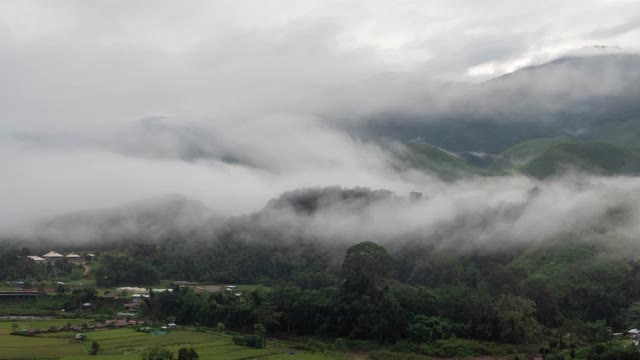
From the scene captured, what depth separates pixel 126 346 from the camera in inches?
2477

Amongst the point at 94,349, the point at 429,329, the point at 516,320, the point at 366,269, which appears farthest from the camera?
the point at 366,269

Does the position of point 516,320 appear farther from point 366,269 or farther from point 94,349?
point 94,349

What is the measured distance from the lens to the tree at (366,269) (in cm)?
7469

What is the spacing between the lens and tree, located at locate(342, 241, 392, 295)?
74688mm

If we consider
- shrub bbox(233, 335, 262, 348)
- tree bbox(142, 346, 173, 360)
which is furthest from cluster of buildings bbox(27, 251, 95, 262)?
tree bbox(142, 346, 173, 360)

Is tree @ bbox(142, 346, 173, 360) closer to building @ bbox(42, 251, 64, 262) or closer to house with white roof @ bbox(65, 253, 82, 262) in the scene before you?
building @ bbox(42, 251, 64, 262)

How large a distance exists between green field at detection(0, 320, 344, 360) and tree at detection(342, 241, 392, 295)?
36.9ft

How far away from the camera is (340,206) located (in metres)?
130

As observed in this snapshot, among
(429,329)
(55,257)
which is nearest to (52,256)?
(55,257)

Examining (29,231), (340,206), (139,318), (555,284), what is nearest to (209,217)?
(340,206)

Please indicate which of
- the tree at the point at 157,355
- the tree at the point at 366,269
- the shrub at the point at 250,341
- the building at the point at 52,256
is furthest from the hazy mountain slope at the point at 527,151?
the tree at the point at 157,355

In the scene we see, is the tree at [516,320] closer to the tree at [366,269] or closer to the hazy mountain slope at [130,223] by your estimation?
the tree at [366,269]

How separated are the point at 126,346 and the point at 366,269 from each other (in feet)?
91.2

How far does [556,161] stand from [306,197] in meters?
62.7
